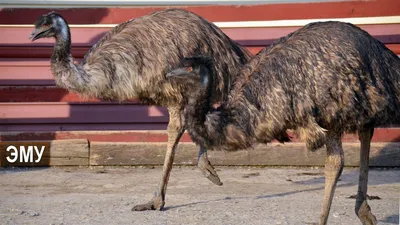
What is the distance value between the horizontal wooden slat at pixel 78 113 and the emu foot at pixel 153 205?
290 cm

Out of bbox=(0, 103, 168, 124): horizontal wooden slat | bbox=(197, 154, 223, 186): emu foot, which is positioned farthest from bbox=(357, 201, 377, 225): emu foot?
bbox=(0, 103, 168, 124): horizontal wooden slat

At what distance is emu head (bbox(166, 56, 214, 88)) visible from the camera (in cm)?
632

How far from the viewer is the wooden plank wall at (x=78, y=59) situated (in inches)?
401

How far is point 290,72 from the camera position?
6.35 meters

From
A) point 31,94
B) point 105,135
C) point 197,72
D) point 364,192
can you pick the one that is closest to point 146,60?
point 197,72

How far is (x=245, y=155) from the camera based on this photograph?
9641 mm

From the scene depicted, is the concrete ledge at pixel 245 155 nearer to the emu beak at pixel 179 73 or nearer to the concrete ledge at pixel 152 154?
the concrete ledge at pixel 152 154

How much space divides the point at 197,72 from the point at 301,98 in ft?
2.31

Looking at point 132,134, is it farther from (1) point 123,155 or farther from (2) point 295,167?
(2) point 295,167

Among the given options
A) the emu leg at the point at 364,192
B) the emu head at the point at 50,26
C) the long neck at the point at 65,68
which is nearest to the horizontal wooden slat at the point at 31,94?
the emu head at the point at 50,26

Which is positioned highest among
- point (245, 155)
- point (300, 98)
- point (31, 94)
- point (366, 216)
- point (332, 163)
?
point (300, 98)

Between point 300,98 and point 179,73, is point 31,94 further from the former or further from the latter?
point 300,98

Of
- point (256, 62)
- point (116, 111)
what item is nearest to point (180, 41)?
point (256, 62)

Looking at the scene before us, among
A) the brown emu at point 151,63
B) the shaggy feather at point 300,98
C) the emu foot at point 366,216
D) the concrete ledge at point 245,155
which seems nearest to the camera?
the shaggy feather at point 300,98
